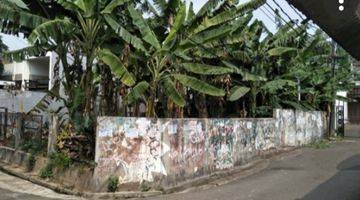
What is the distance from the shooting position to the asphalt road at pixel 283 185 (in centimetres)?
1314

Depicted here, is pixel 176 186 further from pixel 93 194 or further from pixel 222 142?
pixel 222 142

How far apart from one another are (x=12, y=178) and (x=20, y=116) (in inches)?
127

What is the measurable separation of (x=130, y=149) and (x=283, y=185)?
4439mm

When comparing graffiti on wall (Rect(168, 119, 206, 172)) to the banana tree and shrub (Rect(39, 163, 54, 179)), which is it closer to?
the banana tree

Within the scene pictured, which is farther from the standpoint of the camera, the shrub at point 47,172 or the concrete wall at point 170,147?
the shrub at point 47,172

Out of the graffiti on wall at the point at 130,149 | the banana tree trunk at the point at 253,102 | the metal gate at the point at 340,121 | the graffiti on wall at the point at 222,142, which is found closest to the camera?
the graffiti on wall at the point at 130,149

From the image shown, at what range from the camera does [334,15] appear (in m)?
6.40

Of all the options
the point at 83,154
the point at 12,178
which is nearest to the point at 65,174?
the point at 83,154

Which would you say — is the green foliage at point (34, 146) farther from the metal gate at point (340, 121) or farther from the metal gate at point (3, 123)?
the metal gate at point (340, 121)

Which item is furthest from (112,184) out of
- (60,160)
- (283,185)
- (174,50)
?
(283,185)

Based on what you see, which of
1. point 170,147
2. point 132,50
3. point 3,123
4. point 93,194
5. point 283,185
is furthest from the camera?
point 3,123

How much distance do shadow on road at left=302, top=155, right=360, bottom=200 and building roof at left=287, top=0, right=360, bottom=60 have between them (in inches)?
259

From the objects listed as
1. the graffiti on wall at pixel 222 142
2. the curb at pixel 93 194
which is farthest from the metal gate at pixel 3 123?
the graffiti on wall at pixel 222 142

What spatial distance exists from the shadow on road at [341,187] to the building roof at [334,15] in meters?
6.59
